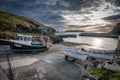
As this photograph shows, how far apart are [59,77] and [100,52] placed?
10562 mm

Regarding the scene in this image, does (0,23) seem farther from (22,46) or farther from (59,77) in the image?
(59,77)

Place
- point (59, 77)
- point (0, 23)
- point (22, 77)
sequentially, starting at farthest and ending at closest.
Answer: point (0, 23) < point (59, 77) < point (22, 77)

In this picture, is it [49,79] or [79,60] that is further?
[79,60]

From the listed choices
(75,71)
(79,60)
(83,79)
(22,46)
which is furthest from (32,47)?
(83,79)

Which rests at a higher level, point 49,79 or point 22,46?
point 22,46

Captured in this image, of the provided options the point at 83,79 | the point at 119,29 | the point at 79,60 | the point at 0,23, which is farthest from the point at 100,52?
the point at 119,29

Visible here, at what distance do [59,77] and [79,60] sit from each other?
812 centimetres

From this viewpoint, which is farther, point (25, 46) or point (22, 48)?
point (25, 46)

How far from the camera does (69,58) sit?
1992 cm

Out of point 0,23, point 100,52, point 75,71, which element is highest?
point 0,23

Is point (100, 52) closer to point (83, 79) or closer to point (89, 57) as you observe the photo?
→ point (89, 57)

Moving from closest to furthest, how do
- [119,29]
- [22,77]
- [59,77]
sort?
1. [22,77]
2. [59,77]
3. [119,29]

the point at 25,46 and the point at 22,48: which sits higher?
the point at 25,46

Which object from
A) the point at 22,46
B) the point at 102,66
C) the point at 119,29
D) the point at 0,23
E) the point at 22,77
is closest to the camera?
the point at 22,77
